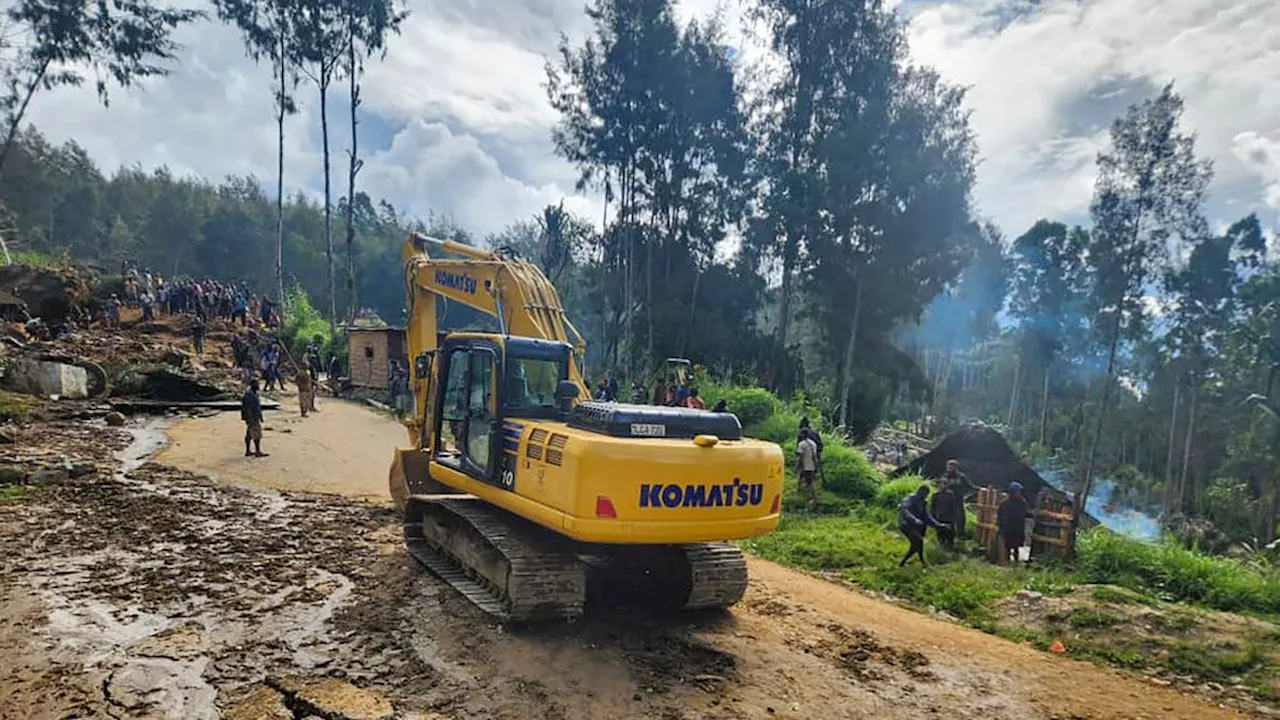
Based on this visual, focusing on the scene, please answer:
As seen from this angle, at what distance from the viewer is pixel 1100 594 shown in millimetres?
8031

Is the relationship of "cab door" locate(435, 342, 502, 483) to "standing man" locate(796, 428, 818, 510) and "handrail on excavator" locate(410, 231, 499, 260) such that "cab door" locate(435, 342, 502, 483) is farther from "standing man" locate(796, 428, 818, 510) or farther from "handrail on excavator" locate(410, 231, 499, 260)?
"standing man" locate(796, 428, 818, 510)

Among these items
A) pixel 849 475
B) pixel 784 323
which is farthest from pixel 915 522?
pixel 784 323

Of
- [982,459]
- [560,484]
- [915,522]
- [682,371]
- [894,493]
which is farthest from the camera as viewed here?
[982,459]

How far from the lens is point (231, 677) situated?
4.94 metres

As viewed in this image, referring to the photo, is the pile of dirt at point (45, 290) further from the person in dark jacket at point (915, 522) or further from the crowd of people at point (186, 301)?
the person in dark jacket at point (915, 522)

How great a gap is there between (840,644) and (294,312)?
30.5 m

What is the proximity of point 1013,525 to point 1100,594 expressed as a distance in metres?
1.76

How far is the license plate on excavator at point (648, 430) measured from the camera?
19.0 ft

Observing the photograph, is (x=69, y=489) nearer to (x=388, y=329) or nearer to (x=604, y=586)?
(x=604, y=586)

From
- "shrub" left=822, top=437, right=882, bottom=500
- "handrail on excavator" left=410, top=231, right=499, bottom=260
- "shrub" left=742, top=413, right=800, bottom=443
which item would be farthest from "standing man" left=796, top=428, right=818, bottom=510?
"handrail on excavator" left=410, top=231, right=499, bottom=260

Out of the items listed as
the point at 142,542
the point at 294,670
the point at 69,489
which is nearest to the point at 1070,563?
the point at 294,670

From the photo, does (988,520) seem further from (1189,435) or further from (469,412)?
(1189,435)

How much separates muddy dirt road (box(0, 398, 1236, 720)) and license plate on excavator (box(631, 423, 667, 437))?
173cm

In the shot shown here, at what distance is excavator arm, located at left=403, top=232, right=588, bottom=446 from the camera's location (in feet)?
27.9
